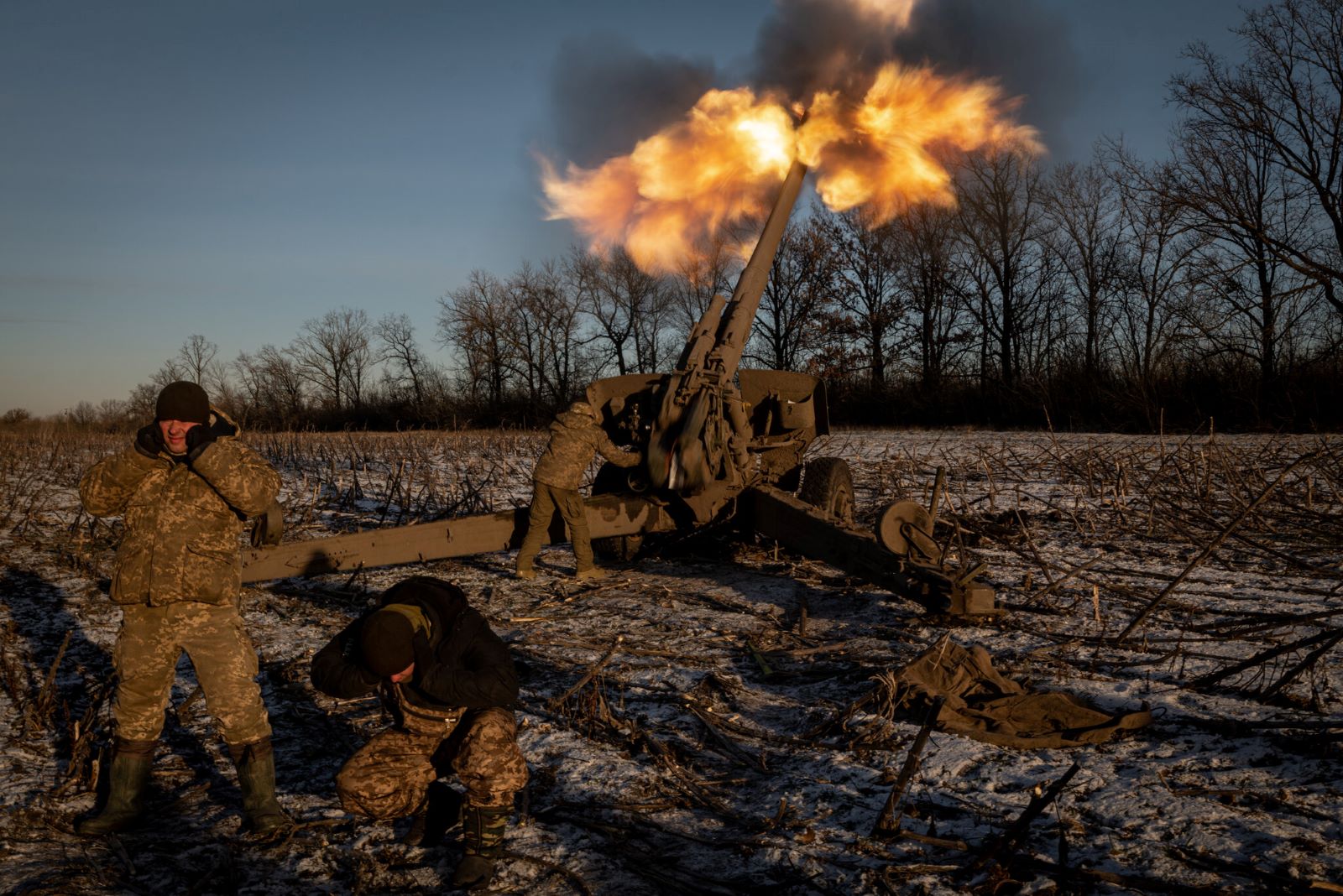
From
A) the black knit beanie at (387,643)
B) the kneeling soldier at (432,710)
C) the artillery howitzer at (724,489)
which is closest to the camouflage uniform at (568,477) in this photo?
the artillery howitzer at (724,489)

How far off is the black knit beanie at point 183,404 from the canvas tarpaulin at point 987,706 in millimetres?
3109

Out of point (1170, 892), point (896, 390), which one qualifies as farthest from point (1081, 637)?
point (896, 390)

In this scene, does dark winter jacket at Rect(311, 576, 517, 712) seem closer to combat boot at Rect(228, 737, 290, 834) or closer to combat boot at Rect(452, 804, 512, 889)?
combat boot at Rect(452, 804, 512, 889)

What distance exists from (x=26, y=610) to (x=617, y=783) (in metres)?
5.08

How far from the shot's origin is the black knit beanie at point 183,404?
3.48 metres

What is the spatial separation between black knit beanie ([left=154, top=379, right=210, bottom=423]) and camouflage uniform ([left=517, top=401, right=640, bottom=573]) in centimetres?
379

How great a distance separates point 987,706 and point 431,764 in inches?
95.6

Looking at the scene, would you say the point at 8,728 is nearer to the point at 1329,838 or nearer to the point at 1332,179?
the point at 1329,838

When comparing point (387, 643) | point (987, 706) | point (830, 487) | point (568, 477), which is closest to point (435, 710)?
point (387, 643)

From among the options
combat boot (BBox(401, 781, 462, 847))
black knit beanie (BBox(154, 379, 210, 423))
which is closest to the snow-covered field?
combat boot (BBox(401, 781, 462, 847))

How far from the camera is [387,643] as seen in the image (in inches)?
120

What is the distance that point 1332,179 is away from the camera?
20.6 meters

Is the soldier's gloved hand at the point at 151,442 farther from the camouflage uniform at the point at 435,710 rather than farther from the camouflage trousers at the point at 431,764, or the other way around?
the camouflage trousers at the point at 431,764

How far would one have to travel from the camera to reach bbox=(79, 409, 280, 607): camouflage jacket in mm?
3494
